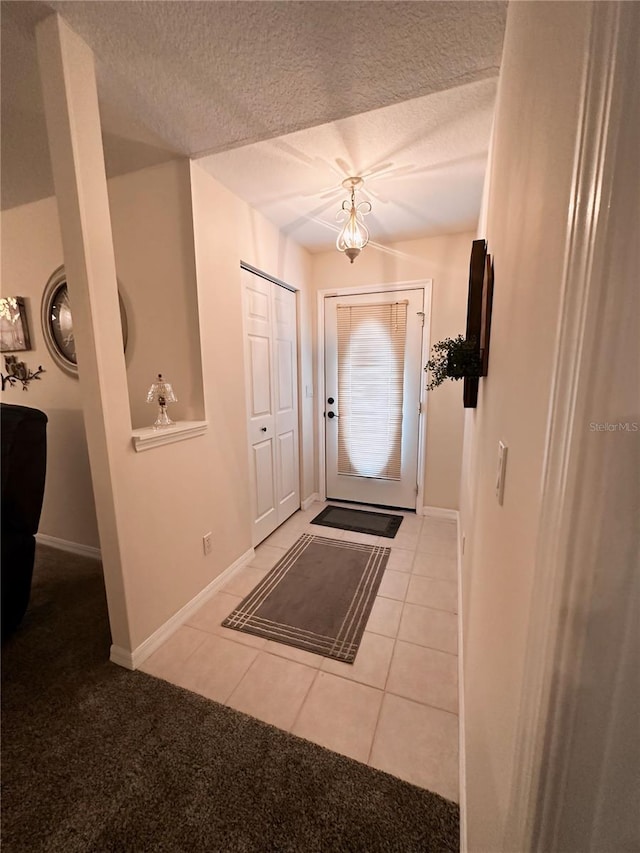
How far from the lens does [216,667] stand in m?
1.55

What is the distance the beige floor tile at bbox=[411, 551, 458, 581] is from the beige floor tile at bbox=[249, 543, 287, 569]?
965 millimetres

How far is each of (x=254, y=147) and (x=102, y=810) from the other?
2742 mm

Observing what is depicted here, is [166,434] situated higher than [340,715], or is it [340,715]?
[166,434]

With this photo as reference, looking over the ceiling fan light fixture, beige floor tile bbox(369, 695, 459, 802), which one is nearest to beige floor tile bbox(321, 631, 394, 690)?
beige floor tile bbox(369, 695, 459, 802)

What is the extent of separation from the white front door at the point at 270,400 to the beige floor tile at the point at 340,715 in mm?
1249

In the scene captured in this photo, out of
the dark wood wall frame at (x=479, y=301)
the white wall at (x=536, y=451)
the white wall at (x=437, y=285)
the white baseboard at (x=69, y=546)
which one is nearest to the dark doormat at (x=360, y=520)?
the white wall at (x=437, y=285)

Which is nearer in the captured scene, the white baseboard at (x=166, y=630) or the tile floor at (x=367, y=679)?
the tile floor at (x=367, y=679)

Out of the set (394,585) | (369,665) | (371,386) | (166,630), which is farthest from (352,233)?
(166,630)

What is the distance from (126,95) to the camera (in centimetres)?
142

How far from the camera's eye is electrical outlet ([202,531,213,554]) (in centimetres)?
199

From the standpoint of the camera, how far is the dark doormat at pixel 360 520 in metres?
2.86

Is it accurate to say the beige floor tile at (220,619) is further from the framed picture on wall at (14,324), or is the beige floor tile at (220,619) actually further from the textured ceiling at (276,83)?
the textured ceiling at (276,83)

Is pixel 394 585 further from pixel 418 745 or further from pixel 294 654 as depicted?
pixel 418 745

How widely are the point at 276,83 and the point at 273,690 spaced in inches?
98.7
